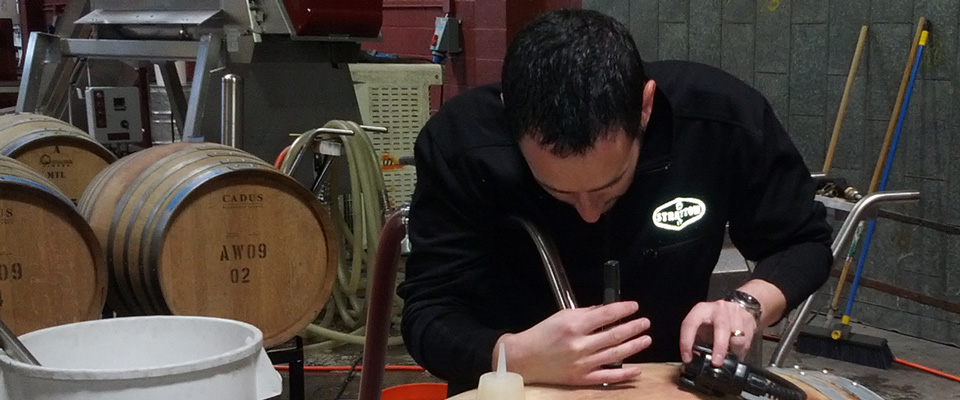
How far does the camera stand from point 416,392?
3.25 meters

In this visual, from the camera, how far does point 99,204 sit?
10.3 ft

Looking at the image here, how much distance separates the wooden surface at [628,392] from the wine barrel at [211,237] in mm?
1700

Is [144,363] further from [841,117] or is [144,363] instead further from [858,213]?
[841,117]

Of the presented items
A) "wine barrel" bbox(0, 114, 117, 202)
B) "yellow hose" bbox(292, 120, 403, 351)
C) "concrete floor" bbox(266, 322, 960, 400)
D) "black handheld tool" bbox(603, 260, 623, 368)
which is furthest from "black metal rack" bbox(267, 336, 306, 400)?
"black handheld tool" bbox(603, 260, 623, 368)

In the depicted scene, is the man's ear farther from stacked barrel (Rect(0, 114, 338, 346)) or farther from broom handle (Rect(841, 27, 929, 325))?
broom handle (Rect(841, 27, 929, 325))

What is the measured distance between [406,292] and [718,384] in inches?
24.8

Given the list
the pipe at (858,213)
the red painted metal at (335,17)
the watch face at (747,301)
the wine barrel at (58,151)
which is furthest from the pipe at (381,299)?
the red painted metal at (335,17)

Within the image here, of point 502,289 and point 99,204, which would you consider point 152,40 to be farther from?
point 502,289

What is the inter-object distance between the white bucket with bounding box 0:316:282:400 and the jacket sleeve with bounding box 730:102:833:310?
0.89m

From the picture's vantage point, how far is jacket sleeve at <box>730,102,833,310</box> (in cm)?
179

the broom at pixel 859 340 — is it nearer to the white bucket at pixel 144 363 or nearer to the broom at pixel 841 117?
the broom at pixel 841 117

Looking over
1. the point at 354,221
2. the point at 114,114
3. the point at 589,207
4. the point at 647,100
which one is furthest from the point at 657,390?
the point at 114,114

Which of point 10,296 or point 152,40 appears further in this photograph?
point 152,40

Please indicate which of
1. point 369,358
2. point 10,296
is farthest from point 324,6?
point 369,358
